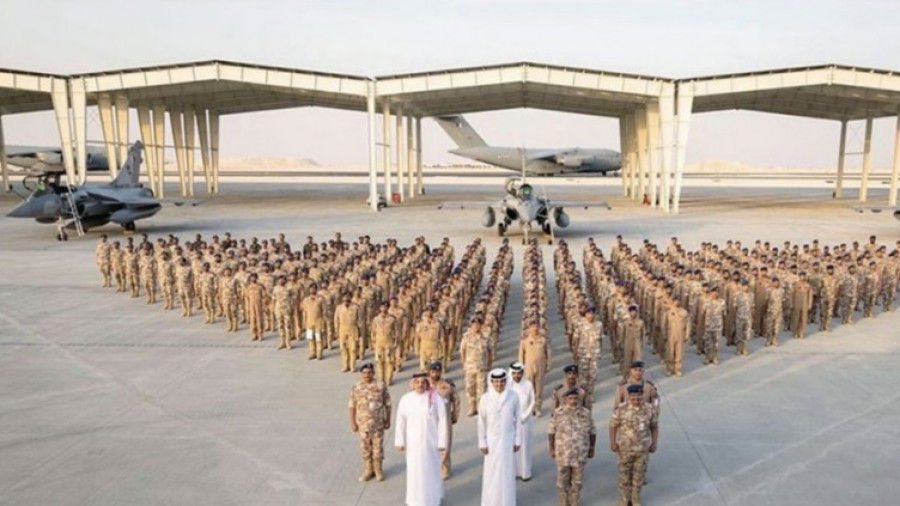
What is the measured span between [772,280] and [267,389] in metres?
7.95

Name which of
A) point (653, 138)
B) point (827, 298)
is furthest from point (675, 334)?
point (653, 138)

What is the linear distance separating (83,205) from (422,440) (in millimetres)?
21221

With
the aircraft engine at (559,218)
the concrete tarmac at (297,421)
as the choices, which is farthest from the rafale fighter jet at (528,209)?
the concrete tarmac at (297,421)

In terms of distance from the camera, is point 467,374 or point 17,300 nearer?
point 467,374

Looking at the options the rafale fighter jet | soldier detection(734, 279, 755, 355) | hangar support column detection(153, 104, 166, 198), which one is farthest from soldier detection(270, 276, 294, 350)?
hangar support column detection(153, 104, 166, 198)

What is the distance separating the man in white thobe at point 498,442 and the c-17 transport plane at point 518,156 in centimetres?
5621

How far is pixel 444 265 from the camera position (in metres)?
13.9

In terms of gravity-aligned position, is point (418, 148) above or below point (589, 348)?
above

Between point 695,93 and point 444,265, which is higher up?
point 695,93

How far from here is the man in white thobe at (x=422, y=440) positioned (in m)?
5.84

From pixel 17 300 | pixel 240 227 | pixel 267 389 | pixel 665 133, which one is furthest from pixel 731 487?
pixel 665 133

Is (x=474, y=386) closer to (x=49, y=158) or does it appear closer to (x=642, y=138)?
(x=642, y=138)

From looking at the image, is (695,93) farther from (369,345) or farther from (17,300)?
(17,300)

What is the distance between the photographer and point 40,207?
2197 cm
